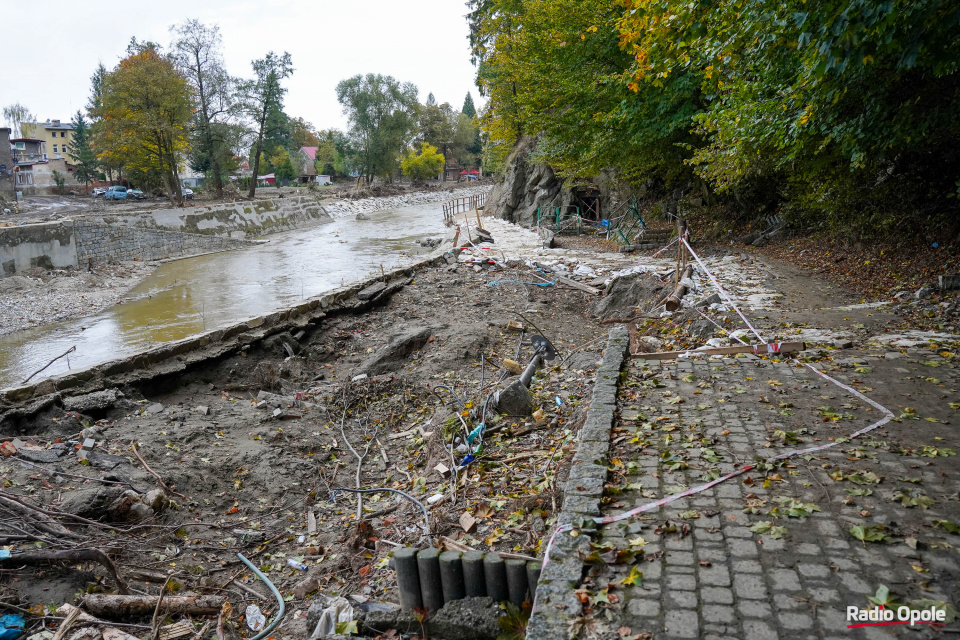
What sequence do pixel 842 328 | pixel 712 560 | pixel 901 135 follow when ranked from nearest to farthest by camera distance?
pixel 712 560 → pixel 842 328 → pixel 901 135

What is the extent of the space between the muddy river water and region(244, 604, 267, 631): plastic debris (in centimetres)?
823

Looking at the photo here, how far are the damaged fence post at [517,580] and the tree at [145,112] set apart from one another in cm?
4022

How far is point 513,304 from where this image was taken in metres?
13.6

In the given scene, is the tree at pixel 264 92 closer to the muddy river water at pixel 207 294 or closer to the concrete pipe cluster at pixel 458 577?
the muddy river water at pixel 207 294

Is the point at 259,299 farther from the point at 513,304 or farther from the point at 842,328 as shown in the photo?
the point at 842,328

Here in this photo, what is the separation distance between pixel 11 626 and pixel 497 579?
10.5ft

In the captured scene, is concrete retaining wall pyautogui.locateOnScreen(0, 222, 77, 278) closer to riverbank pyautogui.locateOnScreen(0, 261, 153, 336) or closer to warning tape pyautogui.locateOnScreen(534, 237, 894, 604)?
riverbank pyautogui.locateOnScreen(0, 261, 153, 336)

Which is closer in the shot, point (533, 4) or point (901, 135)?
point (901, 135)

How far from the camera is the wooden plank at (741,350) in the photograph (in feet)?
22.6

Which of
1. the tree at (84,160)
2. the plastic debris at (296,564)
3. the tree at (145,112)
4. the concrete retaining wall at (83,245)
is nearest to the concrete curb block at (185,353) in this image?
the plastic debris at (296,564)

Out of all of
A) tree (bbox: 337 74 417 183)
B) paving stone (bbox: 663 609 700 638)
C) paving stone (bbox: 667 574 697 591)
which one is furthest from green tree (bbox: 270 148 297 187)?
paving stone (bbox: 663 609 700 638)

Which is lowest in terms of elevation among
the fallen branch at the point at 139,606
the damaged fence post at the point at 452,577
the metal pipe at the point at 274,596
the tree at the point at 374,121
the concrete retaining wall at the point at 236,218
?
the metal pipe at the point at 274,596

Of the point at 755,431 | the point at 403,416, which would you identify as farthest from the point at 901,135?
the point at 403,416

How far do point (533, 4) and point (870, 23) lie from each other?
67.8 feet
